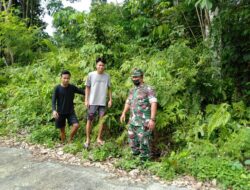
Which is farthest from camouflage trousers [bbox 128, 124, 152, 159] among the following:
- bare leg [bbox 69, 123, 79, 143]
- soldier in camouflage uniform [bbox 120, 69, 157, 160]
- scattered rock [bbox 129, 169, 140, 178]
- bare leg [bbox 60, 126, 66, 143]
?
bare leg [bbox 60, 126, 66, 143]

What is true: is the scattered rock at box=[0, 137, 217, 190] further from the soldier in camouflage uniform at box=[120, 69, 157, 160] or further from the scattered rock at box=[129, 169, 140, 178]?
the soldier in camouflage uniform at box=[120, 69, 157, 160]

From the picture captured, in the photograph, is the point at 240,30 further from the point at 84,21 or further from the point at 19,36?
the point at 19,36

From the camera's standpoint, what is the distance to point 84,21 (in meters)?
7.97

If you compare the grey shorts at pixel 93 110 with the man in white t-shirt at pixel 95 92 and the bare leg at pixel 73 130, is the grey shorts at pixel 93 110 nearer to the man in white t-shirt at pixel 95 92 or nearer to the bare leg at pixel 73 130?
the man in white t-shirt at pixel 95 92

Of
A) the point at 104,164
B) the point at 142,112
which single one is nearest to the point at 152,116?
the point at 142,112

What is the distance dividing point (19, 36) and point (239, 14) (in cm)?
807

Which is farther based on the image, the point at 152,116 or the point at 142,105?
the point at 142,105

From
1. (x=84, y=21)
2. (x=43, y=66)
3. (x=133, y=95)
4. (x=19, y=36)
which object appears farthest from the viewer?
(x=19, y=36)

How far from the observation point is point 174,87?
19.5 feet

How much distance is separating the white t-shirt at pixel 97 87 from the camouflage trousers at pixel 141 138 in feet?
3.43

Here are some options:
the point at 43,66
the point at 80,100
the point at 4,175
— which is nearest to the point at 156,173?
the point at 4,175

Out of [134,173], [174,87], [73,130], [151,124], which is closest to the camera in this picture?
[134,173]

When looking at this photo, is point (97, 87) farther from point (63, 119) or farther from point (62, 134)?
point (62, 134)

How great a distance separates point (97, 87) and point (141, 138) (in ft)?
4.89
